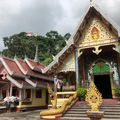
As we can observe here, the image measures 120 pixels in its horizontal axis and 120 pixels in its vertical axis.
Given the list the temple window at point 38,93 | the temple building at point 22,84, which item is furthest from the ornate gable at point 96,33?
the temple window at point 38,93

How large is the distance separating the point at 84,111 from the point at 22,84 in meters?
9.25

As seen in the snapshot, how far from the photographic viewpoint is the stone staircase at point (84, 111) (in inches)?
406

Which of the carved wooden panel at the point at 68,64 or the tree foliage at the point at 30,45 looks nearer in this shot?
the carved wooden panel at the point at 68,64

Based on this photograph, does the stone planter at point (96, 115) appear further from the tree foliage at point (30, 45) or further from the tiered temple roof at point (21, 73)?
the tree foliage at point (30, 45)

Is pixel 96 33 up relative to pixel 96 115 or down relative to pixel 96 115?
up

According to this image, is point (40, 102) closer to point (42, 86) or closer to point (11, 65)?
point (42, 86)

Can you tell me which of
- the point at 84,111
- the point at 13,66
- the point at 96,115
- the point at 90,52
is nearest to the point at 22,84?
the point at 13,66

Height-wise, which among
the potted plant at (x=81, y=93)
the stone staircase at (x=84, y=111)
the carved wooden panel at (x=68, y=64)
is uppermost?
the carved wooden panel at (x=68, y=64)

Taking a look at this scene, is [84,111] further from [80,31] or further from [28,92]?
[28,92]

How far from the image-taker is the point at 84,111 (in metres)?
11.3

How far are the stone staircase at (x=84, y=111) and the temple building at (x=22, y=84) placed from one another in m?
8.36

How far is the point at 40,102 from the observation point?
899 inches

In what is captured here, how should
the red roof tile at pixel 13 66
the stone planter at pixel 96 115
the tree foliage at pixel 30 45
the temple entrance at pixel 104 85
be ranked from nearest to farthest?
the stone planter at pixel 96 115, the temple entrance at pixel 104 85, the red roof tile at pixel 13 66, the tree foliage at pixel 30 45

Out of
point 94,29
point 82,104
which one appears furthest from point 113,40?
point 82,104
